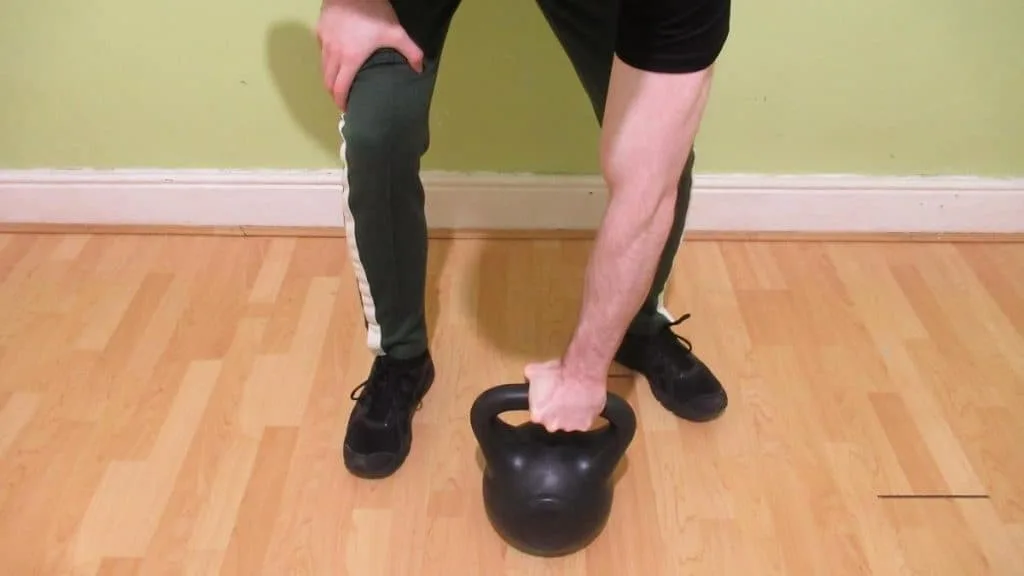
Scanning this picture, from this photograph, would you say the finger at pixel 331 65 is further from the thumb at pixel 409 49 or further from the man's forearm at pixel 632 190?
the man's forearm at pixel 632 190

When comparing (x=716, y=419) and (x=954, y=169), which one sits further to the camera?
(x=954, y=169)

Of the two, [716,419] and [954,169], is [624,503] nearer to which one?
[716,419]

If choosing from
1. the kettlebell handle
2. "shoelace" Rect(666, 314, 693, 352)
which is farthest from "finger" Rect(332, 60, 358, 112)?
"shoelace" Rect(666, 314, 693, 352)

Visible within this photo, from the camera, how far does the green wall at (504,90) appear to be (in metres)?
1.60

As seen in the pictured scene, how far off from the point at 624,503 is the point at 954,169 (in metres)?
0.96

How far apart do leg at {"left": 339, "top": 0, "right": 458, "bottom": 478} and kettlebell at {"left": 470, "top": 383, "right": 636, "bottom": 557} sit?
0.66ft

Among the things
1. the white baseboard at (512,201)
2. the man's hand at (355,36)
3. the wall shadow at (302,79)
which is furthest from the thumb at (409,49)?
the white baseboard at (512,201)

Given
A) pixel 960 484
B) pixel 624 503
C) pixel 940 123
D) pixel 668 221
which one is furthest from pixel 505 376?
pixel 940 123

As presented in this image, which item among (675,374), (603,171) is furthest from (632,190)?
(675,374)

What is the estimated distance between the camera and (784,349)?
5.01 feet

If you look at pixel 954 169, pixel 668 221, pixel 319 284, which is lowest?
pixel 319 284

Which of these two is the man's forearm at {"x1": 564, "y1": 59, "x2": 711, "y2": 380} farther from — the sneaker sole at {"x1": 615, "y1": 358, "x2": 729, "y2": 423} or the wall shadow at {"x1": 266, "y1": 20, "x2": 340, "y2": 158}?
the wall shadow at {"x1": 266, "y1": 20, "x2": 340, "y2": 158}

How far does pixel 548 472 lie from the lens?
3.73 ft

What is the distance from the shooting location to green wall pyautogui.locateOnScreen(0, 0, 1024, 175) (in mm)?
1603
